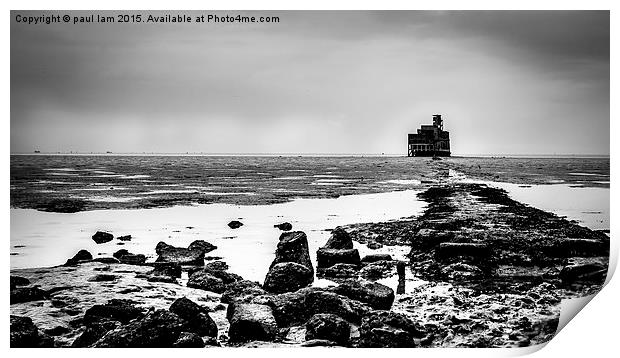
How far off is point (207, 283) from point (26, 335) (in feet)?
5.49

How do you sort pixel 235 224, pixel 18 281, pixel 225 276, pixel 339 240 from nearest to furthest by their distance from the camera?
pixel 18 281
pixel 225 276
pixel 339 240
pixel 235 224

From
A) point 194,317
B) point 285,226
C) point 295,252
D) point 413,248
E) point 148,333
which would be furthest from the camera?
point 285,226

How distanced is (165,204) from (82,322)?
1.96 m

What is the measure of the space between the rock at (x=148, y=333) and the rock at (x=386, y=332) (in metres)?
1.55

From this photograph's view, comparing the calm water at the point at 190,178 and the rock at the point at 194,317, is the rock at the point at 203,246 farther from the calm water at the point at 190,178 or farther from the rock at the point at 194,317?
the rock at the point at 194,317

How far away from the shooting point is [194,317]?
5.06 meters

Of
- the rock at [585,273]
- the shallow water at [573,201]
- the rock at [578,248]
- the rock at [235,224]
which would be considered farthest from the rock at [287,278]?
the shallow water at [573,201]

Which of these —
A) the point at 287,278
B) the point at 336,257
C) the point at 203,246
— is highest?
the point at 203,246

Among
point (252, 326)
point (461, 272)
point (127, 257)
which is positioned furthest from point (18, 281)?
point (461, 272)

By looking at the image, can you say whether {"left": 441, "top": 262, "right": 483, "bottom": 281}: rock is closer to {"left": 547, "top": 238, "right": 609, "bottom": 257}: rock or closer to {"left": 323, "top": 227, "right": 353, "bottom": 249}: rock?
{"left": 547, "top": 238, "right": 609, "bottom": 257}: rock

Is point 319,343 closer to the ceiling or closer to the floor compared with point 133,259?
closer to the floor

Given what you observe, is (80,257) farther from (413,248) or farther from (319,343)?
(413,248)

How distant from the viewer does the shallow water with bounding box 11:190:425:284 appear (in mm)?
5531

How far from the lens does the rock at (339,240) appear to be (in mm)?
6535
